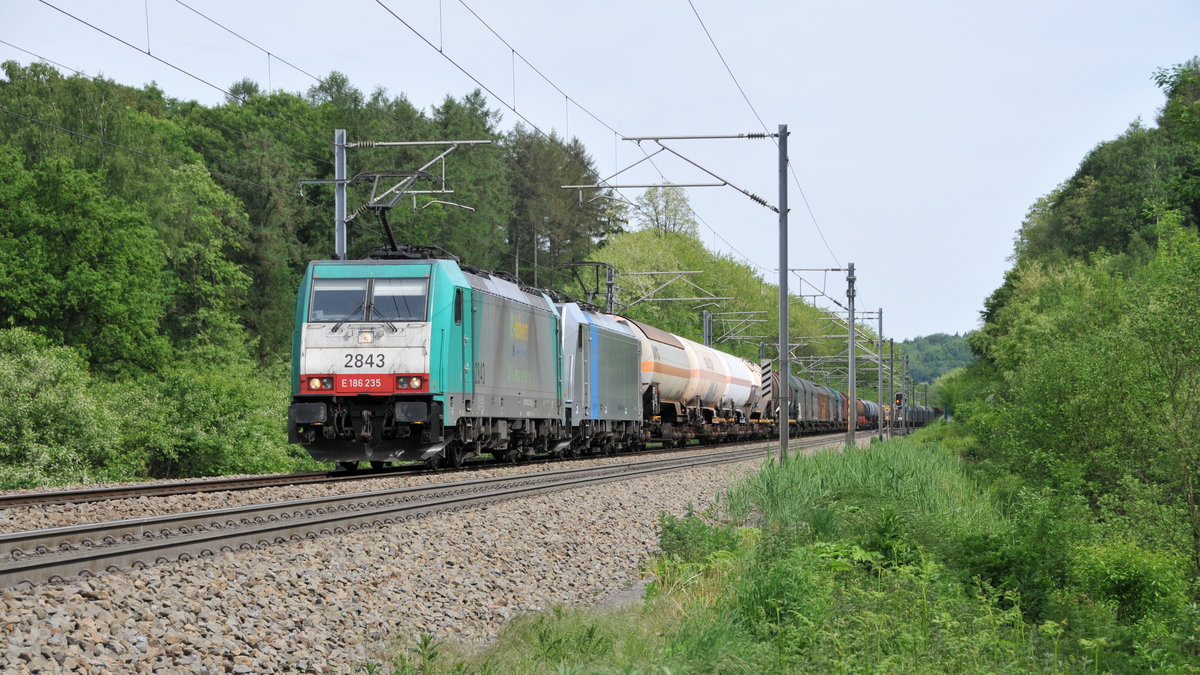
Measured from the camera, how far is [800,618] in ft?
23.4

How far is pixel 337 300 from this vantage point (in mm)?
18578

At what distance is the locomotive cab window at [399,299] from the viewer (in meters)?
18.4

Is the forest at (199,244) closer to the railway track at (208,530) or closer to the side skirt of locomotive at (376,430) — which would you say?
the side skirt of locomotive at (376,430)

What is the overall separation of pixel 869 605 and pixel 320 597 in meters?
3.86

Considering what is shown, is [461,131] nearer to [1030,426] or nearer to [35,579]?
[1030,426]

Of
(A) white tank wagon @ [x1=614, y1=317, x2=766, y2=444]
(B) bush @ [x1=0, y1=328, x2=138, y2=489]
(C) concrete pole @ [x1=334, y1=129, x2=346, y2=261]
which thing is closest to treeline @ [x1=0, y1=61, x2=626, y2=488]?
(B) bush @ [x1=0, y1=328, x2=138, y2=489]

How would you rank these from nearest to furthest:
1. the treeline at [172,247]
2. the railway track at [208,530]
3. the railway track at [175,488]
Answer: the railway track at [208,530]
the railway track at [175,488]
the treeline at [172,247]

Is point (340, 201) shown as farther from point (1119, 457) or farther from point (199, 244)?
point (199, 244)

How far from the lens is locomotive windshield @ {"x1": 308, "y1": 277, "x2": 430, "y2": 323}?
60.3 ft

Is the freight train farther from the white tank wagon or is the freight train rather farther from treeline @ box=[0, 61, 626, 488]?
the white tank wagon

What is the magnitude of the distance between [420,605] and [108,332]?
37702mm

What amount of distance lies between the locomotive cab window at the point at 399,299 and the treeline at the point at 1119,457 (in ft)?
31.4

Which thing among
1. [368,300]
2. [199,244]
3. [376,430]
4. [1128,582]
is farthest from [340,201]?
[199,244]

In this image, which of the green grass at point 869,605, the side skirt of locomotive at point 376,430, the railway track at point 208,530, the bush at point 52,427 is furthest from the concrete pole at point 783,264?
the bush at point 52,427
